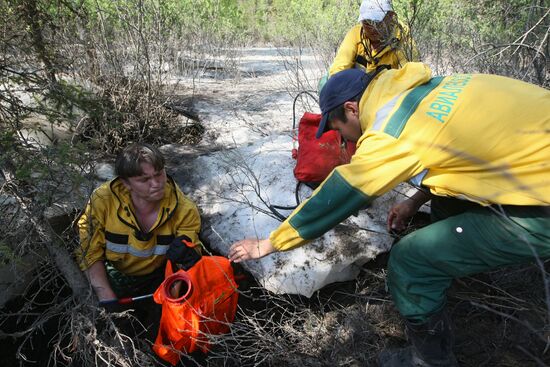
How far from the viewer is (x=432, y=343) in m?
1.81

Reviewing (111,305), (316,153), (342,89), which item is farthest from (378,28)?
(111,305)

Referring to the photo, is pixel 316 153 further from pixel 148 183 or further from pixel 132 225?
pixel 132 225

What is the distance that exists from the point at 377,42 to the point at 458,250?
7.71 feet

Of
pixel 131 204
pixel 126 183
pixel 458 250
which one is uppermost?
pixel 458 250

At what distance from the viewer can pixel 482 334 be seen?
7.23ft

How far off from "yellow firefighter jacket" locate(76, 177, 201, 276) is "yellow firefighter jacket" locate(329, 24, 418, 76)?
69.6 inches

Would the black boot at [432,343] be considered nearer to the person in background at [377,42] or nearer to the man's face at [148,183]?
the man's face at [148,183]

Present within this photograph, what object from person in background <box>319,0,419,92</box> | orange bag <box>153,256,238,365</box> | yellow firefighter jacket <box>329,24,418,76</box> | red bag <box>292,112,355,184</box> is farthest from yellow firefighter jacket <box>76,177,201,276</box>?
yellow firefighter jacket <box>329,24,418,76</box>

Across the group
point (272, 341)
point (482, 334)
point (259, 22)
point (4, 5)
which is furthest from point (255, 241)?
point (259, 22)

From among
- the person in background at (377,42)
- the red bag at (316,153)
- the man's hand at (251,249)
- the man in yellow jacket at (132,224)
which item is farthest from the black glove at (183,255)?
the person in background at (377,42)

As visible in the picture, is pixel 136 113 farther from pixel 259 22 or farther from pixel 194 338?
pixel 259 22

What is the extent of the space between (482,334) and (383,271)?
2.04ft

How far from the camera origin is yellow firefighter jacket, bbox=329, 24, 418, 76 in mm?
3127

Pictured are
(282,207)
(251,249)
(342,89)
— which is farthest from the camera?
(282,207)
